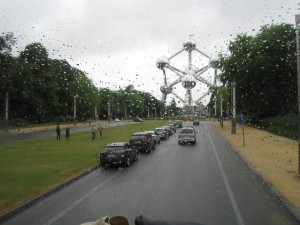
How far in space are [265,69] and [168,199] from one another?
5272cm

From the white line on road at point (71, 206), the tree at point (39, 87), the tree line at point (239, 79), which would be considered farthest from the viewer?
the tree at point (39, 87)

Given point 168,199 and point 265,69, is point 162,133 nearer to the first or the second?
point 265,69

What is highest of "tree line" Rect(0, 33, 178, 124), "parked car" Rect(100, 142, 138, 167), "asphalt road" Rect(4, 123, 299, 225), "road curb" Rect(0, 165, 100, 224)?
"tree line" Rect(0, 33, 178, 124)

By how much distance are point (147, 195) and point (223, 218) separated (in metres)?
4.05

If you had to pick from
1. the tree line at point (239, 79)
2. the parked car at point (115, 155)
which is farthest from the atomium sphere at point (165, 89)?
the parked car at point (115, 155)

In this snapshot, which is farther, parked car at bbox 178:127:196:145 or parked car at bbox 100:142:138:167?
parked car at bbox 178:127:196:145

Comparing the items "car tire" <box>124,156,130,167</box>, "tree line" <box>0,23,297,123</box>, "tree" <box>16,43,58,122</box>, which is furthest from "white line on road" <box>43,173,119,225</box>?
"tree" <box>16,43,58,122</box>

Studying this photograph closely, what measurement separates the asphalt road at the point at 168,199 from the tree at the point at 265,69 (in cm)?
4415

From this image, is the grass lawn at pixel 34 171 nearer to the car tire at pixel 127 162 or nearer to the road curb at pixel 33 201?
the road curb at pixel 33 201

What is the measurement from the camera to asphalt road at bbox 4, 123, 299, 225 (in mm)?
11766

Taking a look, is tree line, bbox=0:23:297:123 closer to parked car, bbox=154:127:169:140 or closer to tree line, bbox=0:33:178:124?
tree line, bbox=0:33:178:124

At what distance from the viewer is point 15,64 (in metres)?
63.0

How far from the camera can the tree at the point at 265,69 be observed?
6266 cm

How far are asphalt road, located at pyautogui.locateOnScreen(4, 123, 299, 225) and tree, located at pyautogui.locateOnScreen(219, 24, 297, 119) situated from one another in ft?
145
